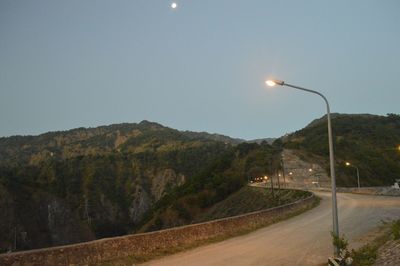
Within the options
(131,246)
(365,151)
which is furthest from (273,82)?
(365,151)

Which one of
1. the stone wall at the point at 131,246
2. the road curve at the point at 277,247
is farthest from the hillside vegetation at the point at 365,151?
the stone wall at the point at 131,246

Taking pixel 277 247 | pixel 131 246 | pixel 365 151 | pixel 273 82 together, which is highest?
pixel 365 151

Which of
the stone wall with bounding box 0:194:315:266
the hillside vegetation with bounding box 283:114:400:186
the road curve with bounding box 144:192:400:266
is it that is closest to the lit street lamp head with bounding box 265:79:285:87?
the road curve with bounding box 144:192:400:266

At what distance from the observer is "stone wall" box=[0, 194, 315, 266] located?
1162 centimetres

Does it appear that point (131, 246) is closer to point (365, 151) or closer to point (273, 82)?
point (273, 82)

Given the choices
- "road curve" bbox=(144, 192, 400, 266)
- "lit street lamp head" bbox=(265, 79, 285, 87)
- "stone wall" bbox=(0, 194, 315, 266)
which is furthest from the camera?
"road curve" bbox=(144, 192, 400, 266)

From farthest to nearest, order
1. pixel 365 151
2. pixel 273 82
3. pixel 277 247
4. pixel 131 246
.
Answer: pixel 365 151 < pixel 277 247 < pixel 131 246 < pixel 273 82

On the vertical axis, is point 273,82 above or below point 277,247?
above

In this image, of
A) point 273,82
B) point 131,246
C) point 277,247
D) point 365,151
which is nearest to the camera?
point 273,82

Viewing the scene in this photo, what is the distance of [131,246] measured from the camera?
48.6 feet

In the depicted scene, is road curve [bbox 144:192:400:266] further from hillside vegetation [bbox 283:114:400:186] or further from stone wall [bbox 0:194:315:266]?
hillside vegetation [bbox 283:114:400:186]

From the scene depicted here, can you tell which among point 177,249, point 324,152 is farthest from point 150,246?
point 324,152

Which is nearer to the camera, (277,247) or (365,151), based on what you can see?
(277,247)

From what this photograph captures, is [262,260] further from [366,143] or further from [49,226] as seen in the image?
[366,143]
